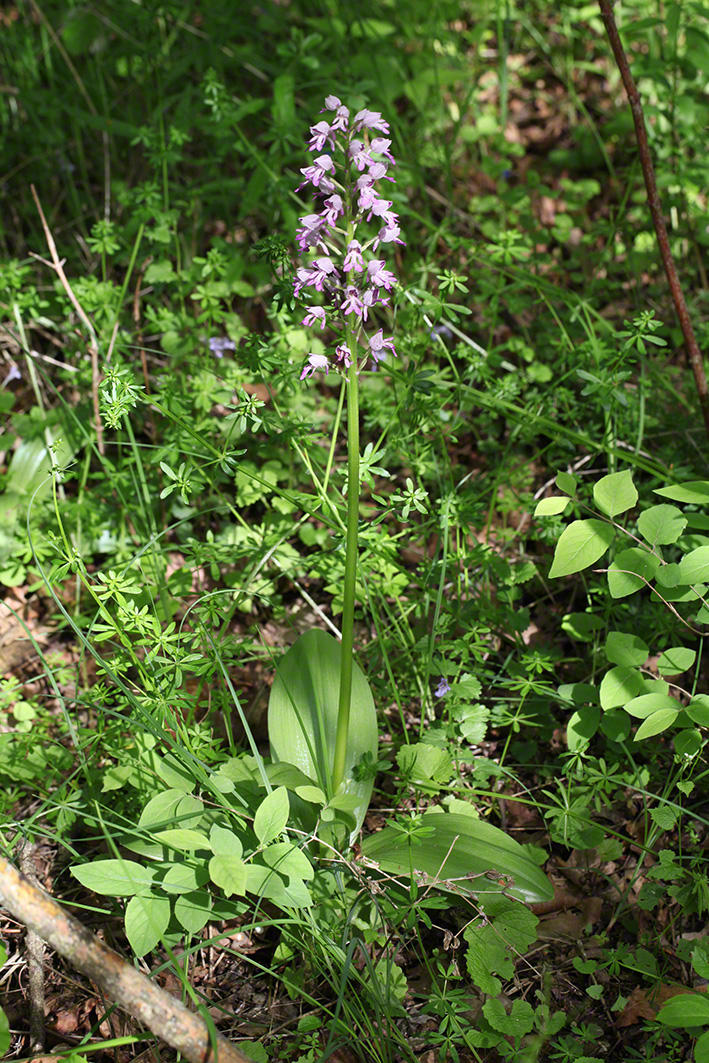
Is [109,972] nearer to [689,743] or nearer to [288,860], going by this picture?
[288,860]

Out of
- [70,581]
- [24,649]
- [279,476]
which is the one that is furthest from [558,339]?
[24,649]

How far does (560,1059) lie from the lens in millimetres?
1745

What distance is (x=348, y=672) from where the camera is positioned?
1849mm

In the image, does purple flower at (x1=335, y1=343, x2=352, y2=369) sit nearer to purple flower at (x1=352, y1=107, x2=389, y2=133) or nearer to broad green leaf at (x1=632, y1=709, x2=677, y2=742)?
purple flower at (x1=352, y1=107, x2=389, y2=133)

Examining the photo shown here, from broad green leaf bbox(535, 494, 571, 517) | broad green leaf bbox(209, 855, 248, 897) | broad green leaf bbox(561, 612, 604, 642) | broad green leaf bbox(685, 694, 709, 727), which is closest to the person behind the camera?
broad green leaf bbox(209, 855, 248, 897)

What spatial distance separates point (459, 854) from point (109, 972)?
835 millimetres

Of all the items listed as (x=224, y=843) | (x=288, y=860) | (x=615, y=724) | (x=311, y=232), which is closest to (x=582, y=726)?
(x=615, y=724)

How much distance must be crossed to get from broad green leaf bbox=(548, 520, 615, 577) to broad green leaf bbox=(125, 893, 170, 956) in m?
1.12

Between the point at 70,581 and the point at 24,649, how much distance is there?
287mm

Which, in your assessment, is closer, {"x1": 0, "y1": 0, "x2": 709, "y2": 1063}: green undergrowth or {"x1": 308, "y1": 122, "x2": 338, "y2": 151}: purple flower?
{"x1": 308, "y1": 122, "x2": 338, "y2": 151}: purple flower

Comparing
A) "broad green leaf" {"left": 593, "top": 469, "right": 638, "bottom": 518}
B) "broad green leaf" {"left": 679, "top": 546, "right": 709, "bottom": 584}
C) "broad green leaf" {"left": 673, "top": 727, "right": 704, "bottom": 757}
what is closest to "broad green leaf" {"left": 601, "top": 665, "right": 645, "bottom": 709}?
"broad green leaf" {"left": 673, "top": 727, "right": 704, "bottom": 757}

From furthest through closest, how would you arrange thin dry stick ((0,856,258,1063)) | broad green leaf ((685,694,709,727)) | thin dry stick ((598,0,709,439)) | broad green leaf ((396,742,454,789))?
thin dry stick ((598,0,709,439)) < broad green leaf ((396,742,454,789)) < broad green leaf ((685,694,709,727)) < thin dry stick ((0,856,258,1063))

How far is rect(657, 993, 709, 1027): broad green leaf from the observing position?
140 centimetres

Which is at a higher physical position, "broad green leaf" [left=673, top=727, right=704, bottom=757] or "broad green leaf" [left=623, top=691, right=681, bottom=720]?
"broad green leaf" [left=623, top=691, right=681, bottom=720]
